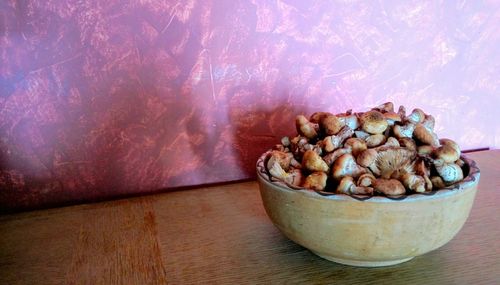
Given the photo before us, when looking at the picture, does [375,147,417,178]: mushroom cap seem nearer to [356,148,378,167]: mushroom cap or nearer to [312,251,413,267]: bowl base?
[356,148,378,167]: mushroom cap

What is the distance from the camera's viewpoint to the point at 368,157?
51 centimetres

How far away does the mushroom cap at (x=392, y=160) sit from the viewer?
514 mm

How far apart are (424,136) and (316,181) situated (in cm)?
18

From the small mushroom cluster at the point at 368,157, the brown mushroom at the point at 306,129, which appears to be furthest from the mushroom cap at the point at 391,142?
the brown mushroom at the point at 306,129

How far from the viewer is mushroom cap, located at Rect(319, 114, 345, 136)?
56 cm

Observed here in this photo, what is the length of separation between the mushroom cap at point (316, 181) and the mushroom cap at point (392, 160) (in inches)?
3.0

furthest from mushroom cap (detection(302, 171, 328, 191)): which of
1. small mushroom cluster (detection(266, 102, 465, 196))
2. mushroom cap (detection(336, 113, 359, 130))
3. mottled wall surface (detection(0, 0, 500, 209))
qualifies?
mottled wall surface (detection(0, 0, 500, 209))

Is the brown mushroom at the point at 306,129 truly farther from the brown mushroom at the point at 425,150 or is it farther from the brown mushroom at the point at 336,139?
the brown mushroom at the point at 425,150

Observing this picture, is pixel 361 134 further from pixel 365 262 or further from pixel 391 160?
pixel 365 262

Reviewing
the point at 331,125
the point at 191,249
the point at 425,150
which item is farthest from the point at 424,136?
the point at 191,249

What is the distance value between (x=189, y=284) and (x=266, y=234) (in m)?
0.16

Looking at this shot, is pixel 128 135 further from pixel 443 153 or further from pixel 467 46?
pixel 467 46

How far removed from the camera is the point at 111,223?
0.69m

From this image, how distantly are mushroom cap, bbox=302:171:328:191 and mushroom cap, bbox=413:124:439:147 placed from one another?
0.51ft
